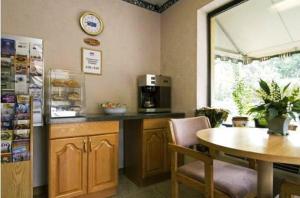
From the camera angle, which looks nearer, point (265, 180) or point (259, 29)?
point (265, 180)

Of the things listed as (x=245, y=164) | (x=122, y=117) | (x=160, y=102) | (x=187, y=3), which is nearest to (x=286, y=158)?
(x=245, y=164)

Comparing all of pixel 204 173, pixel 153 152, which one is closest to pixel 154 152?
pixel 153 152

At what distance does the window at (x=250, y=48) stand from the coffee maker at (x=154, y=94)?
1.99ft

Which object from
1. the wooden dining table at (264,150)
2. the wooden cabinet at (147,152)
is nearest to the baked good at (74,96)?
the wooden cabinet at (147,152)

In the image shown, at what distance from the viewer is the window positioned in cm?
190

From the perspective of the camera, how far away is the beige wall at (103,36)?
2.10 metres

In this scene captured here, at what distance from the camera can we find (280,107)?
126 cm

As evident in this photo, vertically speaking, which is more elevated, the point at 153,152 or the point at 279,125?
the point at 279,125

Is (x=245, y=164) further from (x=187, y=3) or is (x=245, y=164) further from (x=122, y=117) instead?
(x=187, y=3)

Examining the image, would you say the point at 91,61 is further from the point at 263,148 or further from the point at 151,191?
the point at 263,148

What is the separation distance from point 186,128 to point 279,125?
679 millimetres

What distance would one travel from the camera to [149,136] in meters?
2.30

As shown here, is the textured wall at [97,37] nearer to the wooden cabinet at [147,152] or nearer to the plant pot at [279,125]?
the wooden cabinet at [147,152]

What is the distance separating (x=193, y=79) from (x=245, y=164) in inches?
44.9
